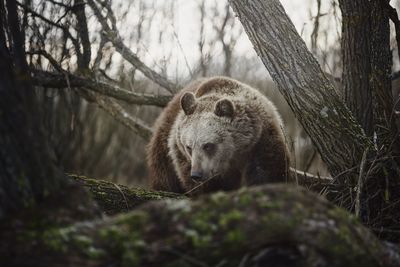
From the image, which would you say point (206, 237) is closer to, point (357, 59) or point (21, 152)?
point (21, 152)

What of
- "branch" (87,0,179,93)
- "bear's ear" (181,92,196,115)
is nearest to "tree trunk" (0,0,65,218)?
"bear's ear" (181,92,196,115)

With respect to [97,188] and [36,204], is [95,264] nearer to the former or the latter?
[36,204]

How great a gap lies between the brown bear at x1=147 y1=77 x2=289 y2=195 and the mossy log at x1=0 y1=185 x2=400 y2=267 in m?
3.02

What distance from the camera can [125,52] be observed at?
730 centimetres

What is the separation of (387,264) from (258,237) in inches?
28.9

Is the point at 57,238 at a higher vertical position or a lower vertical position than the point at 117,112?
lower

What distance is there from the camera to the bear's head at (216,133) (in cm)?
536

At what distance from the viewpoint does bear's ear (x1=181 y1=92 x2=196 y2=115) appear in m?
5.52

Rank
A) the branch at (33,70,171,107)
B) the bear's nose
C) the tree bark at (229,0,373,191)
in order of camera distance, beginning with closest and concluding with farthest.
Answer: the tree bark at (229,0,373,191) < the bear's nose < the branch at (33,70,171,107)

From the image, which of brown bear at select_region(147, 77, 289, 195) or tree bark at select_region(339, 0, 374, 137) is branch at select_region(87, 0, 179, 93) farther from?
tree bark at select_region(339, 0, 374, 137)

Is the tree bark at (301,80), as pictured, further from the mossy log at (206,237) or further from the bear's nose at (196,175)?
the mossy log at (206,237)

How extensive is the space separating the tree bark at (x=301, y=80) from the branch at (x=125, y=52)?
2.98 meters

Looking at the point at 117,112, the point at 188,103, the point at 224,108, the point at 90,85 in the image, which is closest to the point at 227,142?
the point at 224,108

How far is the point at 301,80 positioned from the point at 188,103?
1.65 metres
